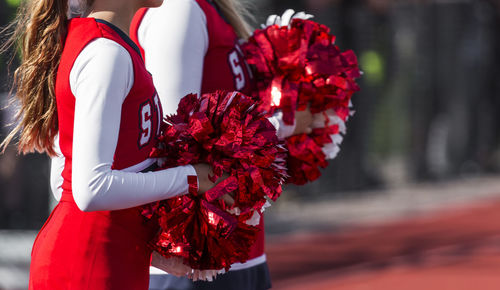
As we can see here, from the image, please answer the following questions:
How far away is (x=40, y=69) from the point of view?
7.07ft

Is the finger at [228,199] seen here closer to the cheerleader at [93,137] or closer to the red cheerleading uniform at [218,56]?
the cheerleader at [93,137]

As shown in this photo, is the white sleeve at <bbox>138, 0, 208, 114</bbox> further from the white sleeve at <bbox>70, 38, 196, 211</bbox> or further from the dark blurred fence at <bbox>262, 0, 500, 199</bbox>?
the dark blurred fence at <bbox>262, 0, 500, 199</bbox>

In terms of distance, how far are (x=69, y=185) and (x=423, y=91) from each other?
39.9ft

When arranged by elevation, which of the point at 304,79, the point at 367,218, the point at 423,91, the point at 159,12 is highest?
the point at 159,12

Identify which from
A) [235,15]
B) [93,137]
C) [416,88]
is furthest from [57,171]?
[416,88]

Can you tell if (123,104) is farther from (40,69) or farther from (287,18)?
(287,18)

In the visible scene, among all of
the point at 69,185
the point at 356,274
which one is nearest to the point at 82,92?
the point at 69,185

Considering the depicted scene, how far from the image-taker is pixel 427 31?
45.6 feet

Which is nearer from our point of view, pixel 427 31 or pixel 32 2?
pixel 32 2

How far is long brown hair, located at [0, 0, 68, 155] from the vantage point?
2.14 metres

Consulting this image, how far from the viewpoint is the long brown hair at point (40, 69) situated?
214 cm

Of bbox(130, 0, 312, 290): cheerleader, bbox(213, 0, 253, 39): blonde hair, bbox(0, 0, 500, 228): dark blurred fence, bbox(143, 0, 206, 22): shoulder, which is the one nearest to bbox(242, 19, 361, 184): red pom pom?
A: bbox(213, 0, 253, 39): blonde hair

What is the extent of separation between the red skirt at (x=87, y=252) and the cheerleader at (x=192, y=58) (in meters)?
0.37

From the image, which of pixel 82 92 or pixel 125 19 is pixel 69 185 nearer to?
pixel 82 92
